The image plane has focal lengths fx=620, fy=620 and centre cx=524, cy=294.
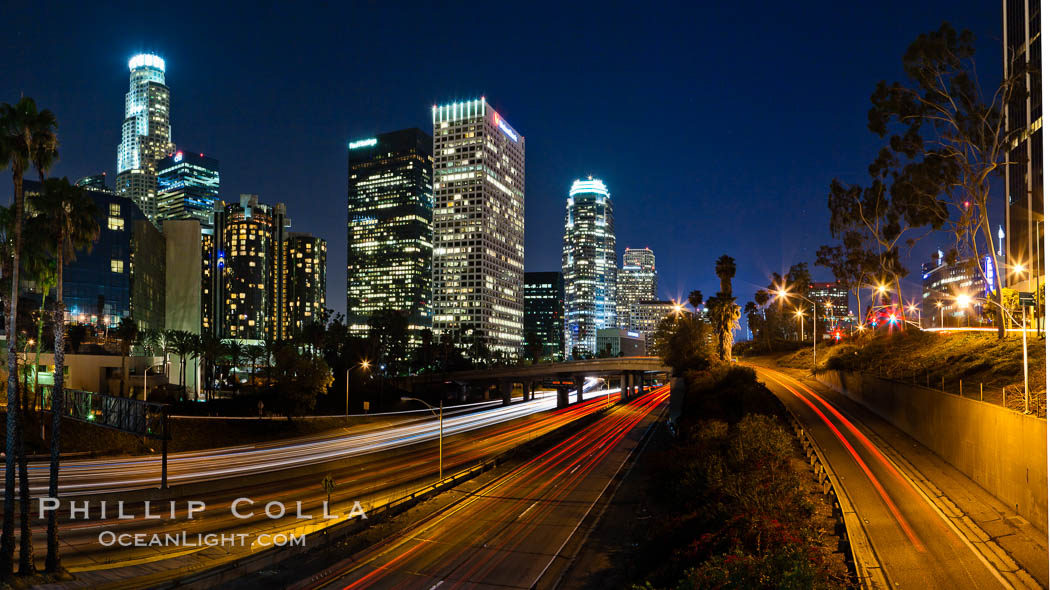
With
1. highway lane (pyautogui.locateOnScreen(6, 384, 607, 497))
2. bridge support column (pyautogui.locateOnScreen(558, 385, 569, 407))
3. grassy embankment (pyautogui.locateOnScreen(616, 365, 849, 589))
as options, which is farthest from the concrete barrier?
bridge support column (pyautogui.locateOnScreen(558, 385, 569, 407))

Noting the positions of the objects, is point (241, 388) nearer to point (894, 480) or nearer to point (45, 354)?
point (45, 354)

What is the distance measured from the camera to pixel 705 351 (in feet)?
275

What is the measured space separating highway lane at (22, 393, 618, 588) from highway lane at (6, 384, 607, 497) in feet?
11.4

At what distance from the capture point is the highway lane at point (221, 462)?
41344mm

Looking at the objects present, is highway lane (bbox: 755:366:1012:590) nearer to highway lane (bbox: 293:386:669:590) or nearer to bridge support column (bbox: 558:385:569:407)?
highway lane (bbox: 293:386:669:590)

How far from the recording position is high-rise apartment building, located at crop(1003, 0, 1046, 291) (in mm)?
60594

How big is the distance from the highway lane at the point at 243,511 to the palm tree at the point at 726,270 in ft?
114

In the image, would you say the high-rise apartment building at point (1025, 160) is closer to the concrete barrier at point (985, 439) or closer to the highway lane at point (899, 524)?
the concrete barrier at point (985, 439)

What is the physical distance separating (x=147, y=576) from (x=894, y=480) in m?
34.8

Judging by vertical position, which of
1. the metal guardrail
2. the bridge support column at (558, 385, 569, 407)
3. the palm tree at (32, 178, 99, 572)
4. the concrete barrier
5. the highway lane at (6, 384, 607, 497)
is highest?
the palm tree at (32, 178, 99, 572)

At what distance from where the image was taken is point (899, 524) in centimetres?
2462

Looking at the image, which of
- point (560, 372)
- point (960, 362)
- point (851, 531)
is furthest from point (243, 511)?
point (560, 372)

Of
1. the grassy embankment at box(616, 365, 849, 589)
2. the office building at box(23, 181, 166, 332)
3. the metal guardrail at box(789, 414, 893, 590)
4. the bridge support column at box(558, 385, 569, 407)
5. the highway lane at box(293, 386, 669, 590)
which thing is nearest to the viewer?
the grassy embankment at box(616, 365, 849, 589)

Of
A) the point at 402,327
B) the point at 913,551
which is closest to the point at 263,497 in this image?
the point at 913,551
